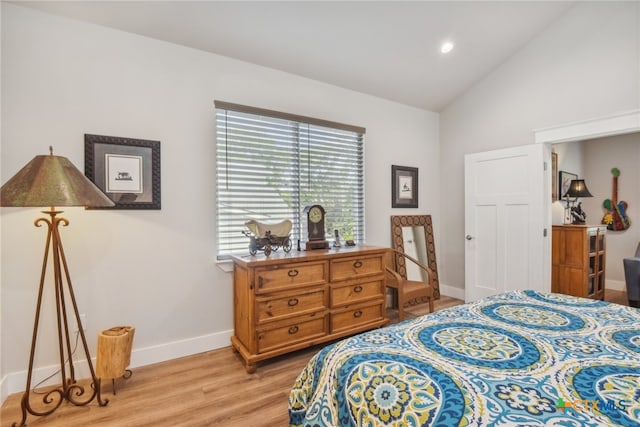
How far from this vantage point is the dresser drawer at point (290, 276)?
7.69 ft

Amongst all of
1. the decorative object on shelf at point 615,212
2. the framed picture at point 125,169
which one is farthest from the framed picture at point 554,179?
the framed picture at point 125,169

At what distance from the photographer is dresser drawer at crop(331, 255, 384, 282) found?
2.69 metres

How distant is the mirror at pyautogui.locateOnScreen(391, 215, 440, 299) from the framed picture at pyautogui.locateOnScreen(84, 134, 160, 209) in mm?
2659

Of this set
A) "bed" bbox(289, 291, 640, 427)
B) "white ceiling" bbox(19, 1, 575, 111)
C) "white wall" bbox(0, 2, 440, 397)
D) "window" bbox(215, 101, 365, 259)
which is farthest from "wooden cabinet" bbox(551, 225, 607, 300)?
"white wall" bbox(0, 2, 440, 397)

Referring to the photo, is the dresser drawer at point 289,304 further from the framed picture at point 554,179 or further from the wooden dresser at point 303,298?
the framed picture at point 554,179

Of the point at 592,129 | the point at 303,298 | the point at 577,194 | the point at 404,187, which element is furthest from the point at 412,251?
the point at 577,194

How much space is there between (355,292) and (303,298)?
537 millimetres

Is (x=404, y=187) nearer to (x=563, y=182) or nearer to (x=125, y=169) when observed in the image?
(x=563, y=182)

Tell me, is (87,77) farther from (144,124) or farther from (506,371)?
(506,371)

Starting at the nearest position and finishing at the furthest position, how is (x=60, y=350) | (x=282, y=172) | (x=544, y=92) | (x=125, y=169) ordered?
1. (x=60, y=350)
2. (x=125, y=169)
3. (x=282, y=172)
4. (x=544, y=92)

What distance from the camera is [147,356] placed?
243 cm

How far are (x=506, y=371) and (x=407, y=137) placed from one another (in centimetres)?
337

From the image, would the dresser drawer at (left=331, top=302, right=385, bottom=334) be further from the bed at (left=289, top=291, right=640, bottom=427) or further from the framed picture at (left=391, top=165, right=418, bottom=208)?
the framed picture at (left=391, top=165, right=418, bottom=208)

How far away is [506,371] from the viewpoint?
1.04 m
